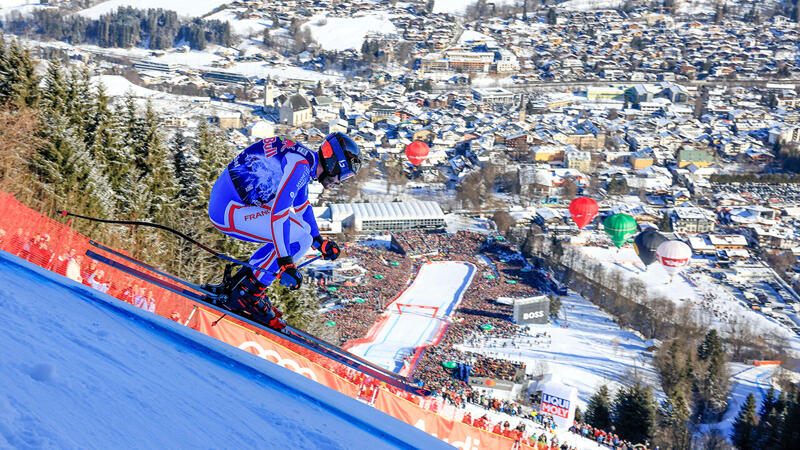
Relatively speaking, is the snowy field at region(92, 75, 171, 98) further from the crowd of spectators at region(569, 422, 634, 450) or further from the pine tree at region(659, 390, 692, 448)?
the crowd of spectators at region(569, 422, 634, 450)

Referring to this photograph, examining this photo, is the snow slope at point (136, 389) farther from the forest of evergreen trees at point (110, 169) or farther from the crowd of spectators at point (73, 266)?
the forest of evergreen trees at point (110, 169)

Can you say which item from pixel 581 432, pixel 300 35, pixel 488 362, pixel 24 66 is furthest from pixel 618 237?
pixel 300 35

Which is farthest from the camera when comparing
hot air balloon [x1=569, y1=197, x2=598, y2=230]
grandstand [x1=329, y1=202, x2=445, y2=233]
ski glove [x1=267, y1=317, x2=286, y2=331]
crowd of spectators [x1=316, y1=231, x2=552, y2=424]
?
grandstand [x1=329, y1=202, x2=445, y2=233]

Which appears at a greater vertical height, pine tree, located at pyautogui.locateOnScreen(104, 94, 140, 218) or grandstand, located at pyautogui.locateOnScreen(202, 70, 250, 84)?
grandstand, located at pyautogui.locateOnScreen(202, 70, 250, 84)

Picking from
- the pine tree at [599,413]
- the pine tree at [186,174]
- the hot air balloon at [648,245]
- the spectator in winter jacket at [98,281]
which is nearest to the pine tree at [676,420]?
the pine tree at [599,413]

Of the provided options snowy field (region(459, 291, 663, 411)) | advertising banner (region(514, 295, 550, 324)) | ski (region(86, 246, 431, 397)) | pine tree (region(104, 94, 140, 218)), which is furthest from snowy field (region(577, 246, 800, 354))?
ski (region(86, 246, 431, 397))

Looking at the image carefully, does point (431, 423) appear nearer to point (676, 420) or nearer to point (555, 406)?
point (555, 406)

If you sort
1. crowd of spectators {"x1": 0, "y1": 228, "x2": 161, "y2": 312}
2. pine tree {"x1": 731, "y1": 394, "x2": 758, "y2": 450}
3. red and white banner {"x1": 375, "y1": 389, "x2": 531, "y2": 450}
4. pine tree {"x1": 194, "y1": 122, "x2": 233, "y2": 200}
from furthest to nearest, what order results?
pine tree {"x1": 731, "y1": 394, "x2": 758, "y2": 450} < pine tree {"x1": 194, "y1": 122, "x2": 233, "y2": 200} < red and white banner {"x1": 375, "y1": 389, "x2": 531, "y2": 450} < crowd of spectators {"x1": 0, "y1": 228, "x2": 161, "y2": 312}

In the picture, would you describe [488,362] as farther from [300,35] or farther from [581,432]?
[300,35]
